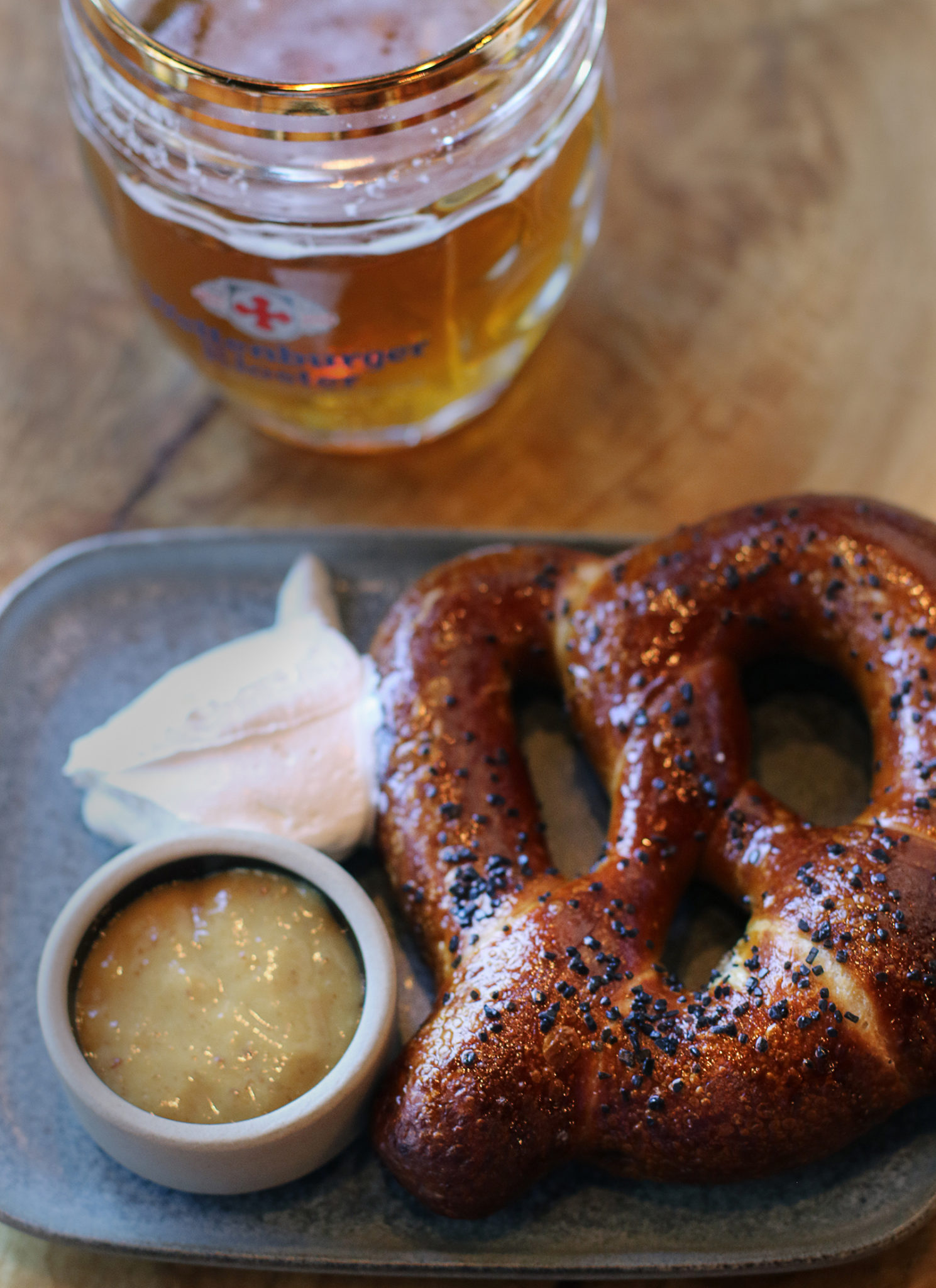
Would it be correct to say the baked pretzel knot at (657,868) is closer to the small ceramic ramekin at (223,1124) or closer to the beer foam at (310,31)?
the small ceramic ramekin at (223,1124)

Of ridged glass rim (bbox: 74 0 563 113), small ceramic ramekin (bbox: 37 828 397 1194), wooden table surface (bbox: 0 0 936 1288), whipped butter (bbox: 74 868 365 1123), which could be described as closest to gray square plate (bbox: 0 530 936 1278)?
small ceramic ramekin (bbox: 37 828 397 1194)

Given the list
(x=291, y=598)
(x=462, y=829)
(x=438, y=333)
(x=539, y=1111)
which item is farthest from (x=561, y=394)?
(x=539, y=1111)

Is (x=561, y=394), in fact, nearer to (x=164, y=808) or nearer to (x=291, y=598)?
(x=291, y=598)

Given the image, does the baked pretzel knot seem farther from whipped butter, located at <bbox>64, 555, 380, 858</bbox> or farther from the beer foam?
the beer foam

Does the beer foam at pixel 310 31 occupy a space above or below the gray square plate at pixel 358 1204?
above

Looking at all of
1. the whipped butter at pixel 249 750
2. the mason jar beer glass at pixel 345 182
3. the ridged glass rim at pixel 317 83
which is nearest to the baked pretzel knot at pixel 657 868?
the whipped butter at pixel 249 750
